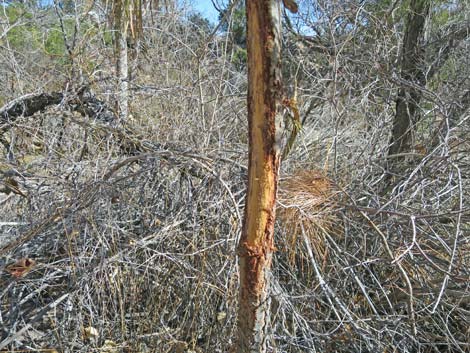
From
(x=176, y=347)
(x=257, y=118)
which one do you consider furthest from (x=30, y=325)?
(x=257, y=118)

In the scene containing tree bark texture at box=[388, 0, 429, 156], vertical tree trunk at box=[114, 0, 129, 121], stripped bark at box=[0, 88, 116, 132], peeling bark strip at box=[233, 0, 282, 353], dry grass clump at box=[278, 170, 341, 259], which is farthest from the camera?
stripped bark at box=[0, 88, 116, 132]

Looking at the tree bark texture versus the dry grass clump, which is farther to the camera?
the tree bark texture

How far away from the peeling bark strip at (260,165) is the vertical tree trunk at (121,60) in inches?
22.7

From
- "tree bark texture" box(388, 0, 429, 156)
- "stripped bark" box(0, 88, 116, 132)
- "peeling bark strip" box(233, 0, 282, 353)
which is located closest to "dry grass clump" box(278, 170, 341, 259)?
"peeling bark strip" box(233, 0, 282, 353)

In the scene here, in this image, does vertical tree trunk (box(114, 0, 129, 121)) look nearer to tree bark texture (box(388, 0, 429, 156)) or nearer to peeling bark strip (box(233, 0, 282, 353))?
peeling bark strip (box(233, 0, 282, 353))

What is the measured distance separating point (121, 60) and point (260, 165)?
11.3 feet

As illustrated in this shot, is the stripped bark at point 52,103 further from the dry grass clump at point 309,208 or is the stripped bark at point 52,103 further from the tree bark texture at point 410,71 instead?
the tree bark texture at point 410,71

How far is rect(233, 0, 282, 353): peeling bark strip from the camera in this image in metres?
1.44

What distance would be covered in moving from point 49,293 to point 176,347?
68cm

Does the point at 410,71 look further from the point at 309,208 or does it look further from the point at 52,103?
the point at 52,103

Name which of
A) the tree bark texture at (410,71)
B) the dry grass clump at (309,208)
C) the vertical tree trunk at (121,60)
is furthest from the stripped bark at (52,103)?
the tree bark texture at (410,71)

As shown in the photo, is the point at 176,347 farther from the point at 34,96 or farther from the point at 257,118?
the point at 34,96

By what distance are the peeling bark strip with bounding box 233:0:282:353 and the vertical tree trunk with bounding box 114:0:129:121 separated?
0.58 metres

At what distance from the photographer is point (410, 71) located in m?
3.42
